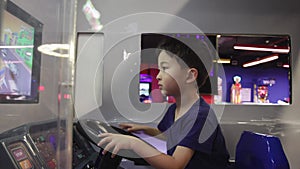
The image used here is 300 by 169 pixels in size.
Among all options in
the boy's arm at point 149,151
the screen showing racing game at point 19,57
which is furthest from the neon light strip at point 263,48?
the screen showing racing game at point 19,57

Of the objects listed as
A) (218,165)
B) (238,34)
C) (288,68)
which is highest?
(238,34)

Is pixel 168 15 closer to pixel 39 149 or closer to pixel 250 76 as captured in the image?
pixel 250 76

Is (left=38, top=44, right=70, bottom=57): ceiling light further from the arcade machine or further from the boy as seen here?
the boy

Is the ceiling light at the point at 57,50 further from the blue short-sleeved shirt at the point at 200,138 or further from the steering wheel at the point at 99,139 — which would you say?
the blue short-sleeved shirt at the point at 200,138

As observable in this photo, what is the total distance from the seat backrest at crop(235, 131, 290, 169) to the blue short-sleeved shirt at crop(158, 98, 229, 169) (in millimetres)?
155

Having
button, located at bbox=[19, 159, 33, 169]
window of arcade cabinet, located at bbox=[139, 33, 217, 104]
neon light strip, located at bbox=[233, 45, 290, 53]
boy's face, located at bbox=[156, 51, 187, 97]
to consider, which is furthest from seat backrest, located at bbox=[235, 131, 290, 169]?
neon light strip, located at bbox=[233, 45, 290, 53]

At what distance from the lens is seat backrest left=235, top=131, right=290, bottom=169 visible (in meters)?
1.51

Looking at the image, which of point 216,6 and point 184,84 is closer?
point 184,84

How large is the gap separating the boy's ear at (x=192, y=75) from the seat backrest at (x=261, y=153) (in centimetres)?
47

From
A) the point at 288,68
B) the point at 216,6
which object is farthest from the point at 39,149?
the point at 288,68

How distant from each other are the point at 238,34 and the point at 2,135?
2299 millimetres

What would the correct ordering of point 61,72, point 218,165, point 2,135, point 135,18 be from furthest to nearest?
point 135,18 → point 218,165 → point 2,135 → point 61,72

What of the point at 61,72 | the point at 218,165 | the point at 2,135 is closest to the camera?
the point at 61,72

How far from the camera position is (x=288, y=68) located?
2.86 meters
